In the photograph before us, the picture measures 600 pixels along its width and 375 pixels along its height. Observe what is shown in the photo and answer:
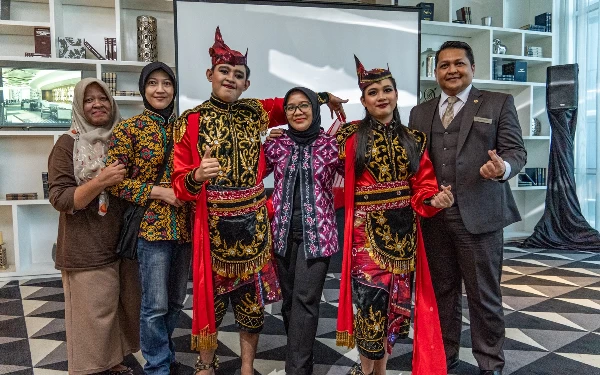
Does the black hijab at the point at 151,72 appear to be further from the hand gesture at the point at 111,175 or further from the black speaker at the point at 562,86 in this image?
the black speaker at the point at 562,86

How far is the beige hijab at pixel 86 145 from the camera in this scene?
6.21 ft

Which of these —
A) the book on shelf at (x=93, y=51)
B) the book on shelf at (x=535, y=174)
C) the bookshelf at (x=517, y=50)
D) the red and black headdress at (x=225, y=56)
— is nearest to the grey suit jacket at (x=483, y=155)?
the red and black headdress at (x=225, y=56)

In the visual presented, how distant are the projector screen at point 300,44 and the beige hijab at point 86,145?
193 cm

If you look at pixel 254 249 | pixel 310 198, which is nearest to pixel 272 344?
pixel 254 249

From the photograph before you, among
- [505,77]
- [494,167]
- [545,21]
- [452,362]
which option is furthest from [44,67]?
[545,21]

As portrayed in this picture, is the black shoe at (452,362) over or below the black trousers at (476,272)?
below

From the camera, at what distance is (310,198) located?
6.13ft

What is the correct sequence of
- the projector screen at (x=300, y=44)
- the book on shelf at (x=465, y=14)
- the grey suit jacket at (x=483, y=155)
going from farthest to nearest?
the book on shelf at (x=465, y=14) < the projector screen at (x=300, y=44) < the grey suit jacket at (x=483, y=155)

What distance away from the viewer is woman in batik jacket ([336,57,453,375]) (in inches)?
71.4

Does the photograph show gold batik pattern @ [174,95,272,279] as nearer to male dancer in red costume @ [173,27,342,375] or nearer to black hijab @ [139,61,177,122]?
male dancer in red costume @ [173,27,342,375]

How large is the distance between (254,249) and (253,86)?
8.08ft

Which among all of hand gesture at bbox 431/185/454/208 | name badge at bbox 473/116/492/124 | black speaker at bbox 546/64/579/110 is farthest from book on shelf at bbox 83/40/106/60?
black speaker at bbox 546/64/579/110

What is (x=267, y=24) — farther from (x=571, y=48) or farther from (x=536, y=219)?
(x=536, y=219)

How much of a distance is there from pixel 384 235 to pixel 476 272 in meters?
0.54
